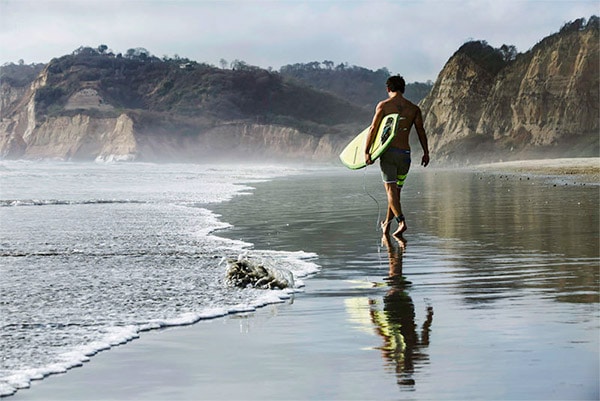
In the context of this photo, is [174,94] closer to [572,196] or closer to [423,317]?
[572,196]

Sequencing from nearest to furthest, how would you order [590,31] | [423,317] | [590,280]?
[423,317]
[590,280]
[590,31]

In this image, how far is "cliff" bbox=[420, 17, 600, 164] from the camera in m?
86.4

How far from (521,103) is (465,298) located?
87.4 metres

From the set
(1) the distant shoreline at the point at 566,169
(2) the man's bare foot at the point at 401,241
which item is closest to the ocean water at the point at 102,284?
(2) the man's bare foot at the point at 401,241

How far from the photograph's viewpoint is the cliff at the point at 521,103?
284ft

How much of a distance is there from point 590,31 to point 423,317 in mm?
86961

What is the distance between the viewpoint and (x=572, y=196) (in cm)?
2228

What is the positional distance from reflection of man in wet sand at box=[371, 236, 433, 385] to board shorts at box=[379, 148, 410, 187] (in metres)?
4.19

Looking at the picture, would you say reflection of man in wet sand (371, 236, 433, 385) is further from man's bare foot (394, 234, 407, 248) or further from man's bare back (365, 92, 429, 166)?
man's bare back (365, 92, 429, 166)

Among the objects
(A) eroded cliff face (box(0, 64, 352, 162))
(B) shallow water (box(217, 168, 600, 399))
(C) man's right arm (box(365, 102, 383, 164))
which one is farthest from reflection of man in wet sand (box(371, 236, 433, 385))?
(A) eroded cliff face (box(0, 64, 352, 162))

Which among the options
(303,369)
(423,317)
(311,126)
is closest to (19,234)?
(423,317)

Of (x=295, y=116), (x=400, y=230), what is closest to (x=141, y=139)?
(x=295, y=116)

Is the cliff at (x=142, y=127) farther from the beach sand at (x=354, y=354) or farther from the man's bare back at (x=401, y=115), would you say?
the beach sand at (x=354, y=354)

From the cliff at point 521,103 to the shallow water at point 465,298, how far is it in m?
70.3
